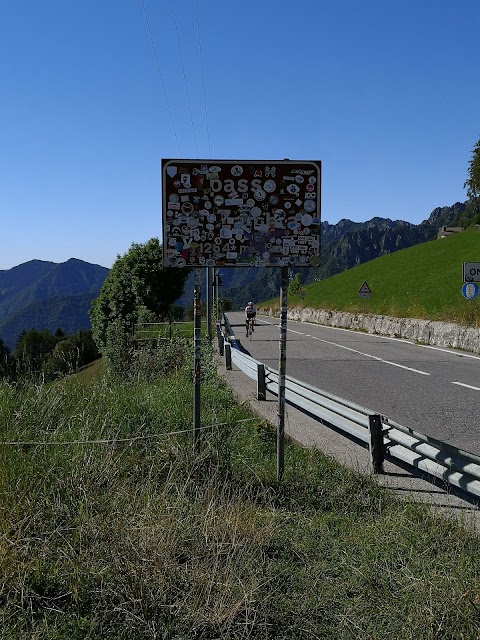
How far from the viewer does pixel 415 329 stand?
2523 centimetres

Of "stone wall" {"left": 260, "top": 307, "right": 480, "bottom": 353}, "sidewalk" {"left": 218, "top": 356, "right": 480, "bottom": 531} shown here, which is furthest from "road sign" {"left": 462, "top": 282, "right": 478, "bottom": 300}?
"sidewalk" {"left": 218, "top": 356, "right": 480, "bottom": 531}

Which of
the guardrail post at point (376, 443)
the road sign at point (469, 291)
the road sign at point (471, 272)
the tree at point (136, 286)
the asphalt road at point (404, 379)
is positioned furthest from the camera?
the tree at point (136, 286)

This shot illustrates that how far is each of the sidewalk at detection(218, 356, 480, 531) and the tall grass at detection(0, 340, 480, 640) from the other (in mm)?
373

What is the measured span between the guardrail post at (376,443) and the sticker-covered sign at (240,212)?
1699 mm

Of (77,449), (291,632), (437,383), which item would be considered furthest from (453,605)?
(437,383)

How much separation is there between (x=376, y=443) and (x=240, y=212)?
2479 millimetres

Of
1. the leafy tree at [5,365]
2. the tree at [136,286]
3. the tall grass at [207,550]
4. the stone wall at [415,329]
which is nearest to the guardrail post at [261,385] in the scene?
the leafy tree at [5,365]

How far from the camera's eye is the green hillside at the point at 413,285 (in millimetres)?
31808

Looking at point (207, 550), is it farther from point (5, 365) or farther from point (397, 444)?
point (5, 365)

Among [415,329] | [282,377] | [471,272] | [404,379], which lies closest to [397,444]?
[282,377]

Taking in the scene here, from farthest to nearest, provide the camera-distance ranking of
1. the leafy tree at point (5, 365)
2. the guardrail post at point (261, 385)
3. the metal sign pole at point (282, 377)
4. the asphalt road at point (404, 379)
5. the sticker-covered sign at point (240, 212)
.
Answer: the guardrail post at point (261, 385) < the asphalt road at point (404, 379) < the leafy tree at point (5, 365) < the metal sign pole at point (282, 377) < the sticker-covered sign at point (240, 212)

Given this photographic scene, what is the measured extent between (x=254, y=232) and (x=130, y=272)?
A: 189 ft

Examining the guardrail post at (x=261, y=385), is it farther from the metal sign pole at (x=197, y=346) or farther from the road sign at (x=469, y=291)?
the road sign at (x=469, y=291)

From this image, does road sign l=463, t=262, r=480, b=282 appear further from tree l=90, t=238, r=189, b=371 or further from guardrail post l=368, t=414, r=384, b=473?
tree l=90, t=238, r=189, b=371
